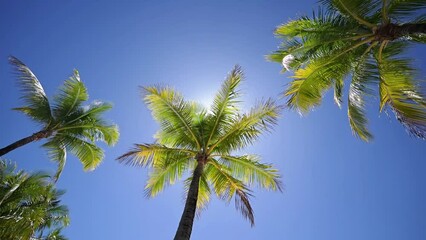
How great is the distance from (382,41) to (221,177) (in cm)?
693

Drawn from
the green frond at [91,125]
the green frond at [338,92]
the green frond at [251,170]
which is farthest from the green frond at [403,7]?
the green frond at [91,125]

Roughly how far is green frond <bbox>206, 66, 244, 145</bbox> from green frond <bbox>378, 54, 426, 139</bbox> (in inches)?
188

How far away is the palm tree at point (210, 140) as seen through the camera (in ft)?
39.3

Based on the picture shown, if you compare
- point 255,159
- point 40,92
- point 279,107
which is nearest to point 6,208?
point 40,92

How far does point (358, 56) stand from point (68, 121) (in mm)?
11997

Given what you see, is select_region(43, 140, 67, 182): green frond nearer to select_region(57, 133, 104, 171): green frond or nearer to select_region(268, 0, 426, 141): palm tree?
select_region(57, 133, 104, 171): green frond

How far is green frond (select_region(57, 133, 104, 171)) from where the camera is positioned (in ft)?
49.5

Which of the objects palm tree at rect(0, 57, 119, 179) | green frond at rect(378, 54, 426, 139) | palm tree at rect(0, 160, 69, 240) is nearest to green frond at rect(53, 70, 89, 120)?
palm tree at rect(0, 57, 119, 179)

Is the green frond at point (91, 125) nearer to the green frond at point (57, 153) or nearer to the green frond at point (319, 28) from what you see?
the green frond at point (57, 153)

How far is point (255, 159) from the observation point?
40.2ft

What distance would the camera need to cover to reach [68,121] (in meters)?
14.6

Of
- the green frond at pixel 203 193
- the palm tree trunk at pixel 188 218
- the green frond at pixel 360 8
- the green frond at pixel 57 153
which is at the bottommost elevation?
the palm tree trunk at pixel 188 218

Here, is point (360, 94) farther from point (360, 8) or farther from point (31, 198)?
point (31, 198)

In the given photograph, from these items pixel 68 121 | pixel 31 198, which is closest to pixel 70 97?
pixel 68 121
